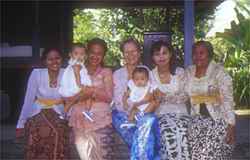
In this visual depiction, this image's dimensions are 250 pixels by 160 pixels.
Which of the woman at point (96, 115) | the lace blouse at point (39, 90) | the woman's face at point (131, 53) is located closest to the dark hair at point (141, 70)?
the woman's face at point (131, 53)

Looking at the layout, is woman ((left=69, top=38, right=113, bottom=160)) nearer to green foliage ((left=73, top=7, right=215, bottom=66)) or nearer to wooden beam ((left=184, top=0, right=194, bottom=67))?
wooden beam ((left=184, top=0, right=194, bottom=67))

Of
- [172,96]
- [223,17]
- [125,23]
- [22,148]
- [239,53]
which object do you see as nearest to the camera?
[172,96]

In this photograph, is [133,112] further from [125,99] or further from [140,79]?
[140,79]

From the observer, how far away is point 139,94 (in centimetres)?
466

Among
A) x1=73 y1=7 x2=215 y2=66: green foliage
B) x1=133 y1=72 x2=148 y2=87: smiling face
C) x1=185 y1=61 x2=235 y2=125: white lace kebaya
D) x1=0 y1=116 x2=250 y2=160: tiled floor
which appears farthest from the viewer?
x1=73 y1=7 x2=215 y2=66: green foliage

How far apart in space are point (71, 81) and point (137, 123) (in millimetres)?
625

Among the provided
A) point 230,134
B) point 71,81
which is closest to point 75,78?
point 71,81

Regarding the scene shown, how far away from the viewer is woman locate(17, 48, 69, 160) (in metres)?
4.66

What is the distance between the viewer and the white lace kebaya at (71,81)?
4656mm

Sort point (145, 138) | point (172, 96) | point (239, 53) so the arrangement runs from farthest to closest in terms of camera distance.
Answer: point (239, 53) → point (172, 96) → point (145, 138)

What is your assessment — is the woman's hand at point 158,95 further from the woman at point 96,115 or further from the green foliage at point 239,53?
the green foliage at point 239,53

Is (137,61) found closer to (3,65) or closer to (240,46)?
(3,65)

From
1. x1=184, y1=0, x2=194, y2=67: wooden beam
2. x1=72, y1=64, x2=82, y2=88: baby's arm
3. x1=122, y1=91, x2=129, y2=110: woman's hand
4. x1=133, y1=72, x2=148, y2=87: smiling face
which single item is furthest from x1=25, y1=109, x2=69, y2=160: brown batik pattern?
x1=184, y1=0, x2=194, y2=67: wooden beam

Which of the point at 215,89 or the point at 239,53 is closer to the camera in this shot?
the point at 215,89
